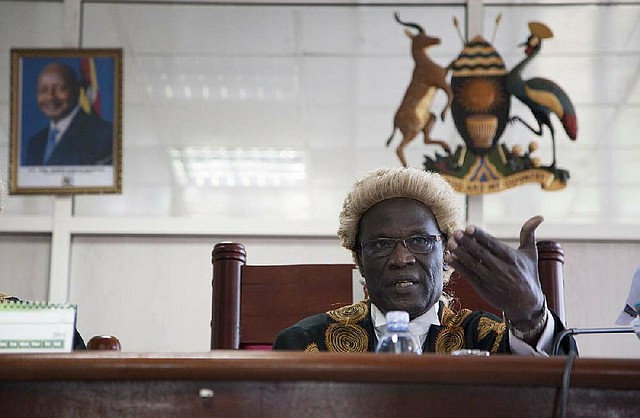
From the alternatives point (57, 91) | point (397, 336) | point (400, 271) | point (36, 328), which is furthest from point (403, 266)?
point (57, 91)

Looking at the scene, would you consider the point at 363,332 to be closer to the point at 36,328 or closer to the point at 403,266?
the point at 403,266

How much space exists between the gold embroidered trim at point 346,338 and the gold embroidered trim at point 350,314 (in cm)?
2

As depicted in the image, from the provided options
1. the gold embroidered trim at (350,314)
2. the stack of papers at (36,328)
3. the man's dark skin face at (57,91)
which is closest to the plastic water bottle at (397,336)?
the stack of papers at (36,328)

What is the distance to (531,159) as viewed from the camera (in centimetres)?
466

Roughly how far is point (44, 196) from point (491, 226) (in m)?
2.11

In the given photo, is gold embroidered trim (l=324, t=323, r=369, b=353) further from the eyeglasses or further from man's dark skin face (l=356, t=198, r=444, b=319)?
the eyeglasses

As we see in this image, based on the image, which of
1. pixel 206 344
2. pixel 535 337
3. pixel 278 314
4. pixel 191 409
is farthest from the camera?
pixel 206 344

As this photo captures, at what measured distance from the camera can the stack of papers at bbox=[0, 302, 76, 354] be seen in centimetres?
148

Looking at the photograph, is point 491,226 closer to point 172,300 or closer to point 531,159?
point 531,159

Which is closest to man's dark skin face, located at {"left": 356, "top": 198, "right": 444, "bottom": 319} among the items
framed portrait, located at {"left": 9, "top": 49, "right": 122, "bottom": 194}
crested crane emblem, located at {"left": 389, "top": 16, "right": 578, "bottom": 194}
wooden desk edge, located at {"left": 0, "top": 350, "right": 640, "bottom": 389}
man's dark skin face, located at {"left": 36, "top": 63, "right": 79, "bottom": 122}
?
wooden desk edge, located at {"left": 0, "top": 350, "right": 640, "bottom": 389}

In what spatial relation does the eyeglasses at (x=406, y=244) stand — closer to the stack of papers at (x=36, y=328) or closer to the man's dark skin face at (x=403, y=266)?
the man's dark skin face at (x=403, y=266)

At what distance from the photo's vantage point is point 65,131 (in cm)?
482

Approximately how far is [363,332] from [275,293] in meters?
0.42

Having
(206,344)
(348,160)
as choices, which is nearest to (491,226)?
(348,160)
